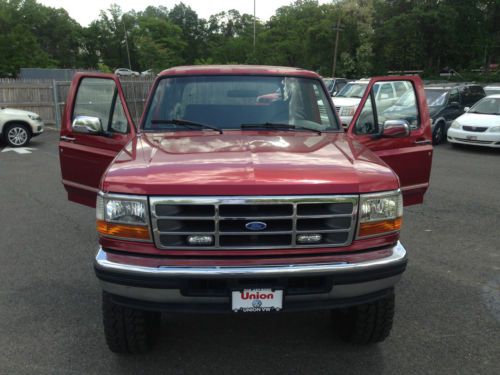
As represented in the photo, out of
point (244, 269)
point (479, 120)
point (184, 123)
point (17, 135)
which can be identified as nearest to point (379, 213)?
point (244, 269)

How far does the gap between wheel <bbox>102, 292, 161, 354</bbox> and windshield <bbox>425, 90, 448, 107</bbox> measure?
14279 mm

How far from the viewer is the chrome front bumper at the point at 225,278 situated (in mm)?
2789

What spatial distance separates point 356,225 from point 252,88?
1908 mm

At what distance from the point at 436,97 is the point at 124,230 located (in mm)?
15002

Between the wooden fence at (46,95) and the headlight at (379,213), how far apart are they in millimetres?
16015

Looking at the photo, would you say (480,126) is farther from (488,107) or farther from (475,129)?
(488,107)

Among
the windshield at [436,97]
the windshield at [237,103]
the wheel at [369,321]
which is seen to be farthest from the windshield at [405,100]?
the wheel at [369,321]

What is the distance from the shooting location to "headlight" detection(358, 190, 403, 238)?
116 inches

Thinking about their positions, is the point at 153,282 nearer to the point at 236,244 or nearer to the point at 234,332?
the point at 236,244

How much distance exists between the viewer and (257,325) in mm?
3873

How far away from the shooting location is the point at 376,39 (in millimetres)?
50438

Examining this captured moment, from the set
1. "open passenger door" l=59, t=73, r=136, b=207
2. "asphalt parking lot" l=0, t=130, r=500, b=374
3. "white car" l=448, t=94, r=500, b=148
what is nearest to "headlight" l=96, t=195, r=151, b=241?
"asphalt parking lot" l=0, t=130, r=500, b=374

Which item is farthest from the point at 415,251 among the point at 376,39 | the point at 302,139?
the point at 376,39

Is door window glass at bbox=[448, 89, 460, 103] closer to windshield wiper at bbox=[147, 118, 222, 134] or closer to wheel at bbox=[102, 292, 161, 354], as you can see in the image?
windshield wiper at bbox=[147, 118, 222, 134]
